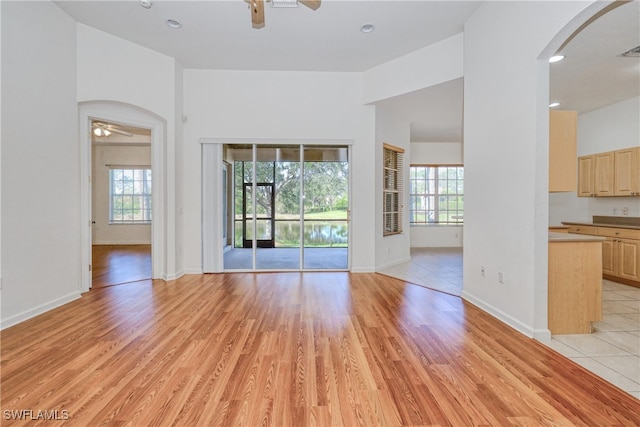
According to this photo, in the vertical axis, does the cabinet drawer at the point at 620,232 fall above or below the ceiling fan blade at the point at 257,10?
below

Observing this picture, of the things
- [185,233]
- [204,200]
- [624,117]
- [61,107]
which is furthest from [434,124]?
[61,107]

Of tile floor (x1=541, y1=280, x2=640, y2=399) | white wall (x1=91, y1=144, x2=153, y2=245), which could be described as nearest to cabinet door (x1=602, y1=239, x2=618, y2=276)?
tile floor (x1=541, y1=280, x2=640, y2=399)

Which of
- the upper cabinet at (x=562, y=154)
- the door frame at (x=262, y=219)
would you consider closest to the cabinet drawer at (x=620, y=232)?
the upper cabinet at (x=562, y=154)

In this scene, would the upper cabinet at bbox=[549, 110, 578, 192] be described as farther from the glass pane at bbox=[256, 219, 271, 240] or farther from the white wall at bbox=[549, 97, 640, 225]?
the glass pane at bbox=[256, 219, 271, 240]

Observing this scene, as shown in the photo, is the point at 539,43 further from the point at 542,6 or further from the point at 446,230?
the point at 446,230

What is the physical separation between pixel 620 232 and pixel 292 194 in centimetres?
521

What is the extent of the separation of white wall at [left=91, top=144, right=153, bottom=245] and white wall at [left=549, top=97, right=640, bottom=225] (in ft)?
33.7

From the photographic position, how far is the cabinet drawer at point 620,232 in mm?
4157

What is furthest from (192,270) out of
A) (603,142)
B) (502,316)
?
(603,142)

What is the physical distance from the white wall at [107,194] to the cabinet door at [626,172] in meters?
10.5

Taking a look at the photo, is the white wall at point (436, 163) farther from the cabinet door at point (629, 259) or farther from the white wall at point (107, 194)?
the white wall at point (107, 194)

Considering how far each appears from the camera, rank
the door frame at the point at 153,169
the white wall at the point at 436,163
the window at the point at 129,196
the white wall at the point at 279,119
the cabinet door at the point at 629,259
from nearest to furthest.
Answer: the door frame at the point at 153,169 < the cabinet door at the point at 629,259 < the white wall at the point at 279,119 < the white wall at the point at 436,163 < the window at the point at 129,196

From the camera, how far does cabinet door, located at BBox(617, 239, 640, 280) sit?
411 centimetres

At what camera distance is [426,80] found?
4137 mm
